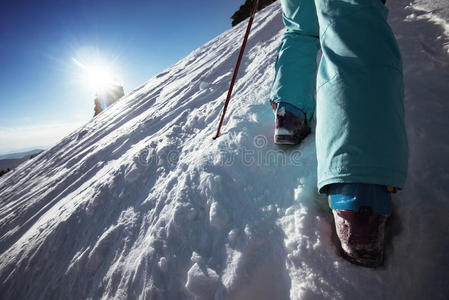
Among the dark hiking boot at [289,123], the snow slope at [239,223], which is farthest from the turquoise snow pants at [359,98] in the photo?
the dark hiking boot at [289,123]

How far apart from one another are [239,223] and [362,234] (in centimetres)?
55

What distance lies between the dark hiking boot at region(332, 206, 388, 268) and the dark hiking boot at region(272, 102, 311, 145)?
544 mm

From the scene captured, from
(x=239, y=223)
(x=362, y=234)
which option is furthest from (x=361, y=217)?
(x=239, y=223)

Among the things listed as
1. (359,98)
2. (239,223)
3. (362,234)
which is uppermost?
(359,98)

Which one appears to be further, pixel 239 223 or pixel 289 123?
pixel 289 123

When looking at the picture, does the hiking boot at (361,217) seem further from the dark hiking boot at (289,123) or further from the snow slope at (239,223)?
the dark hiking boot at (289,123)

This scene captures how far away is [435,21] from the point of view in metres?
1.35

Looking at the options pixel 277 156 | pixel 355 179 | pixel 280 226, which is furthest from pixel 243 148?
pixel 355 179

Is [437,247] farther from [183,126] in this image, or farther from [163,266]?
[183,126]

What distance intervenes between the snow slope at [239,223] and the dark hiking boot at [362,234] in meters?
0.06

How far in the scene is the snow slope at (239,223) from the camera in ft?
2.20

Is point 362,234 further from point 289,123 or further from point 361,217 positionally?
point 289,123

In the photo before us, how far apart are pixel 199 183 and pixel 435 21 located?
208cm

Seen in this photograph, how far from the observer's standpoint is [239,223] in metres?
0.98
